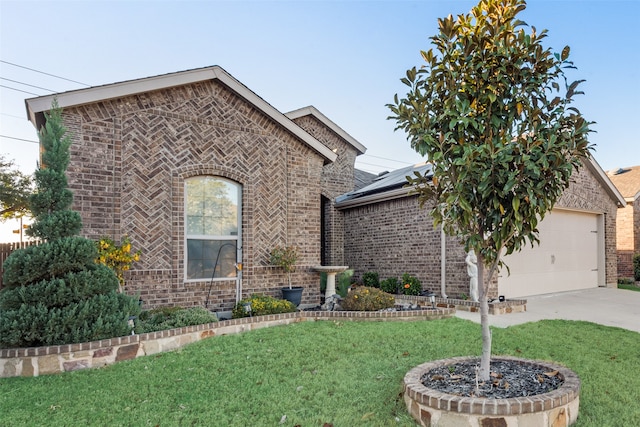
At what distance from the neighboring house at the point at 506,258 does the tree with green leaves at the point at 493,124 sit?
20.4 ft

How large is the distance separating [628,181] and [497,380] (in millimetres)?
20391

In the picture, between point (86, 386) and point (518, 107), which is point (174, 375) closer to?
point (86, 386)

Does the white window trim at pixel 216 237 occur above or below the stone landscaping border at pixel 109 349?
above

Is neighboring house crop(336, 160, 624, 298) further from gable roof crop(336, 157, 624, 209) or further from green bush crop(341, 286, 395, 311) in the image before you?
green bush crop(341, 286, 395, 311)

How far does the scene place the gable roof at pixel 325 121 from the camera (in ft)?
50.2

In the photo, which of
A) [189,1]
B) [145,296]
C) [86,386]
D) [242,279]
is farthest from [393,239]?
[86,386]

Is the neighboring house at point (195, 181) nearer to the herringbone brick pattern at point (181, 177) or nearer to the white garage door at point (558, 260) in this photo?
the herringbone brick pattern at point (181, 177)

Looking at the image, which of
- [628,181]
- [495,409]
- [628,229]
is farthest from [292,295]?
[628,181]

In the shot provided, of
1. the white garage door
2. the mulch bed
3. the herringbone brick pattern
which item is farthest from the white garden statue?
the mulch bed

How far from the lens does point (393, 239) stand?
11.9 m

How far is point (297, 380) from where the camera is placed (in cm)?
463

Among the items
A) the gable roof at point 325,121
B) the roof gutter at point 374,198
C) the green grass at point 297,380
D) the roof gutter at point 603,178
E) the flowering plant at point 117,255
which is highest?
the gable roof at point 325,121

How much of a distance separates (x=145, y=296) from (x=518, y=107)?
23.2 ft

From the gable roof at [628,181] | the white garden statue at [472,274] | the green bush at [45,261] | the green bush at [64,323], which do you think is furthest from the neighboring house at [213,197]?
the gable roof at [628,181]
